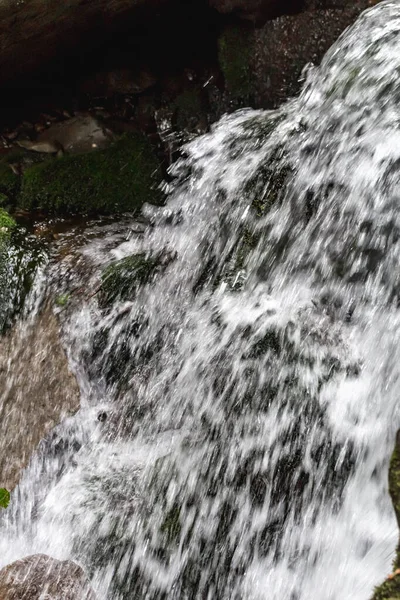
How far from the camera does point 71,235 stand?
12.2ft

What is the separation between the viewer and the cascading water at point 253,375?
2260 millimetres

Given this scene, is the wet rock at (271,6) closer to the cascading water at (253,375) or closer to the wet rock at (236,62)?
the wet rock at (236,62)

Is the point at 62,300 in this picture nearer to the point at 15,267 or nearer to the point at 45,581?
the point at 15,267

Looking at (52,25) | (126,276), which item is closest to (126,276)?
(126,276)

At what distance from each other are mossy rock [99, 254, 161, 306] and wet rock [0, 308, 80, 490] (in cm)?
31

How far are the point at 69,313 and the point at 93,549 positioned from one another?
1.18 metres

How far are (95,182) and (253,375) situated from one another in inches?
76.0

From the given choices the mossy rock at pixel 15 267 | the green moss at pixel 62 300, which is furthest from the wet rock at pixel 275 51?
the green moss at pixel 62 300

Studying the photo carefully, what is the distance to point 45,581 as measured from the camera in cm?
265

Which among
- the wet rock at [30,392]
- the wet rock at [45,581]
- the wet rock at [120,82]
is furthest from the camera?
the wet rock at [120,82]

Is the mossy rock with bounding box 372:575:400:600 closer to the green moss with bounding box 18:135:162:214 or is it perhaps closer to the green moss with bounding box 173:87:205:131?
the green moss with bounding box 18:135:162:214

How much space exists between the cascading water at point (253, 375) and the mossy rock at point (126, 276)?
0.05 ft

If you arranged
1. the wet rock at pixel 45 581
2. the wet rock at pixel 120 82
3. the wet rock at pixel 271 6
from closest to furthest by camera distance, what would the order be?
the wet rock at pixel 45 581 < the wet rock at pixel 271 6 < the wet rock at pixel 120 82

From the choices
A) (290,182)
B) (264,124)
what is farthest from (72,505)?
(264,124)
